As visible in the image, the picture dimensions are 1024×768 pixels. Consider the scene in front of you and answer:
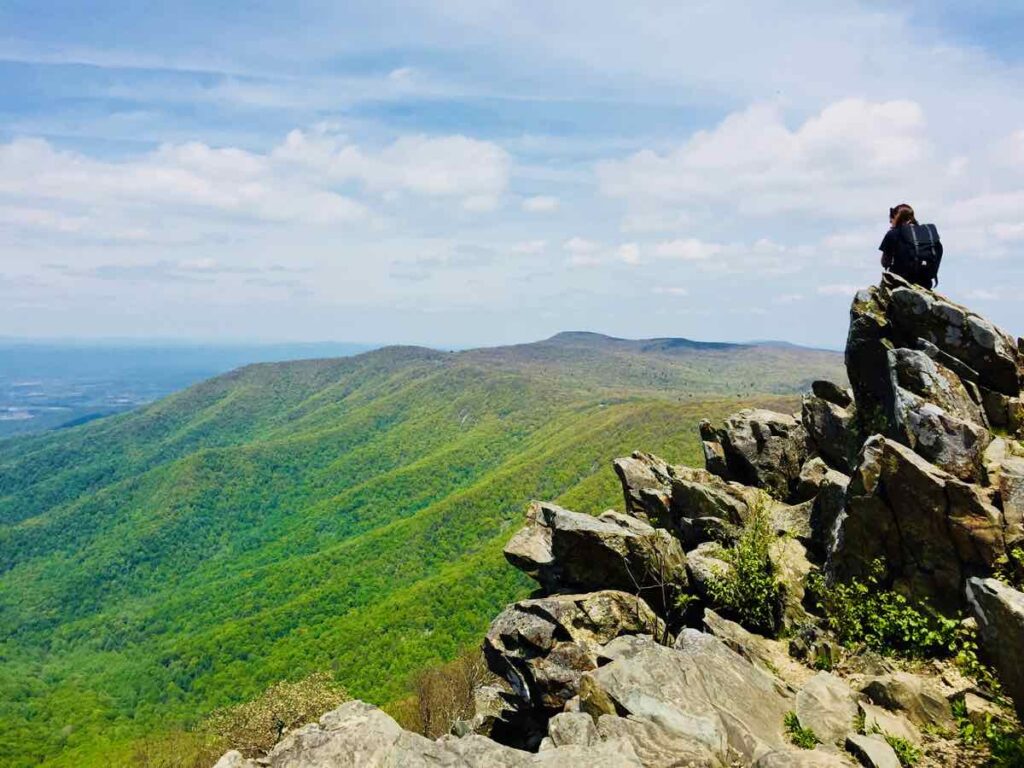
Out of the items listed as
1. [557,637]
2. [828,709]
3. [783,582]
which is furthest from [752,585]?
[557,637]

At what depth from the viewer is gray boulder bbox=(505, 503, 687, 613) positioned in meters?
28.7

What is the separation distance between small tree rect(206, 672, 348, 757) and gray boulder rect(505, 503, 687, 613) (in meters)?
46.1

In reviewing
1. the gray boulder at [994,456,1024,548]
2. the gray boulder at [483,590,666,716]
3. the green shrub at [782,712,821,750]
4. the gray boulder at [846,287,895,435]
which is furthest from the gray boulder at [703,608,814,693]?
the gray boulder at [846,287,895,435]

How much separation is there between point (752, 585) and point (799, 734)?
A: 29.4 feet

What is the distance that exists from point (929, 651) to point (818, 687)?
558cm

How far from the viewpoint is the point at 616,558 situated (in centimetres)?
2927

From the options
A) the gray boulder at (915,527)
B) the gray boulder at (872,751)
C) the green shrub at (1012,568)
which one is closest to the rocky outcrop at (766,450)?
the gray boulder at (915,527)

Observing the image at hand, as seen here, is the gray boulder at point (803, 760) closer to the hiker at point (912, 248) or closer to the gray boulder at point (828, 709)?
the gray boulder at point (828, 709)

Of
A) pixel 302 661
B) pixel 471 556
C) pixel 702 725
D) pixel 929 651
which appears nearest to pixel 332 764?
pixel 702 725

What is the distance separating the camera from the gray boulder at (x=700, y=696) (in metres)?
16.0

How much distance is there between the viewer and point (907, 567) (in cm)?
2200

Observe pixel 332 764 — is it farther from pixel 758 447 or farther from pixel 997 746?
pixel 758 447

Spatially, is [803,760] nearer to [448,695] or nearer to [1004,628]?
[1004,628]

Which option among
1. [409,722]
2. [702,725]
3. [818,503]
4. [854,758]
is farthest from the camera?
[409,722]
